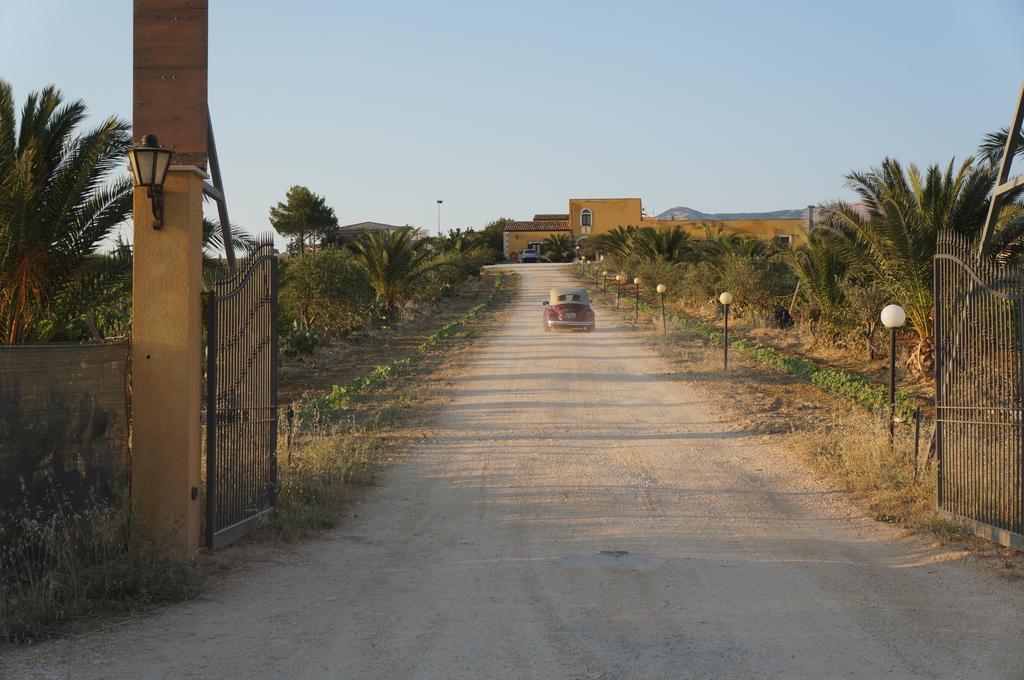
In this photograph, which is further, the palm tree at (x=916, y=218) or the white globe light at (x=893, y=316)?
the palm tree at (x=916, y=218)

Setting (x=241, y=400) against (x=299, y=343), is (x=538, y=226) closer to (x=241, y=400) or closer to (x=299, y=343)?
(x=299, y=343)

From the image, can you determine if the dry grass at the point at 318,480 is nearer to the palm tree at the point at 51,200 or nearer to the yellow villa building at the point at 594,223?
the palm tree at the point at 51,200

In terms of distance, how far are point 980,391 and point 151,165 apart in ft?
22.3

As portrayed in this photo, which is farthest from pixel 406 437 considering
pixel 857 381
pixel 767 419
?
pixel 857 381

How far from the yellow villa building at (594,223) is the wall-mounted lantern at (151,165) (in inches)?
2725

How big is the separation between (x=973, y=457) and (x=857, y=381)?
1045cm

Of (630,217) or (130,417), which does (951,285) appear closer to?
(130,417)

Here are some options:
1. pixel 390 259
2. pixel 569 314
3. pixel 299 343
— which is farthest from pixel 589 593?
pixel 390 259

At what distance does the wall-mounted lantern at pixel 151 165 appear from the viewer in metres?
6.68

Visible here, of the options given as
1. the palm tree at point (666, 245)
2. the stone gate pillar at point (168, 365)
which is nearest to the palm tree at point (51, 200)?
the stone gate pillar at point (168, 365)

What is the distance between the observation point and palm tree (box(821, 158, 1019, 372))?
17.4m

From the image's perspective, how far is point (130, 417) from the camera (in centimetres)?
704

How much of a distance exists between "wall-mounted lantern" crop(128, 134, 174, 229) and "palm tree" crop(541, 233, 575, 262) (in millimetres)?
85399

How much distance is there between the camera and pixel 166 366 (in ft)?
22.7
